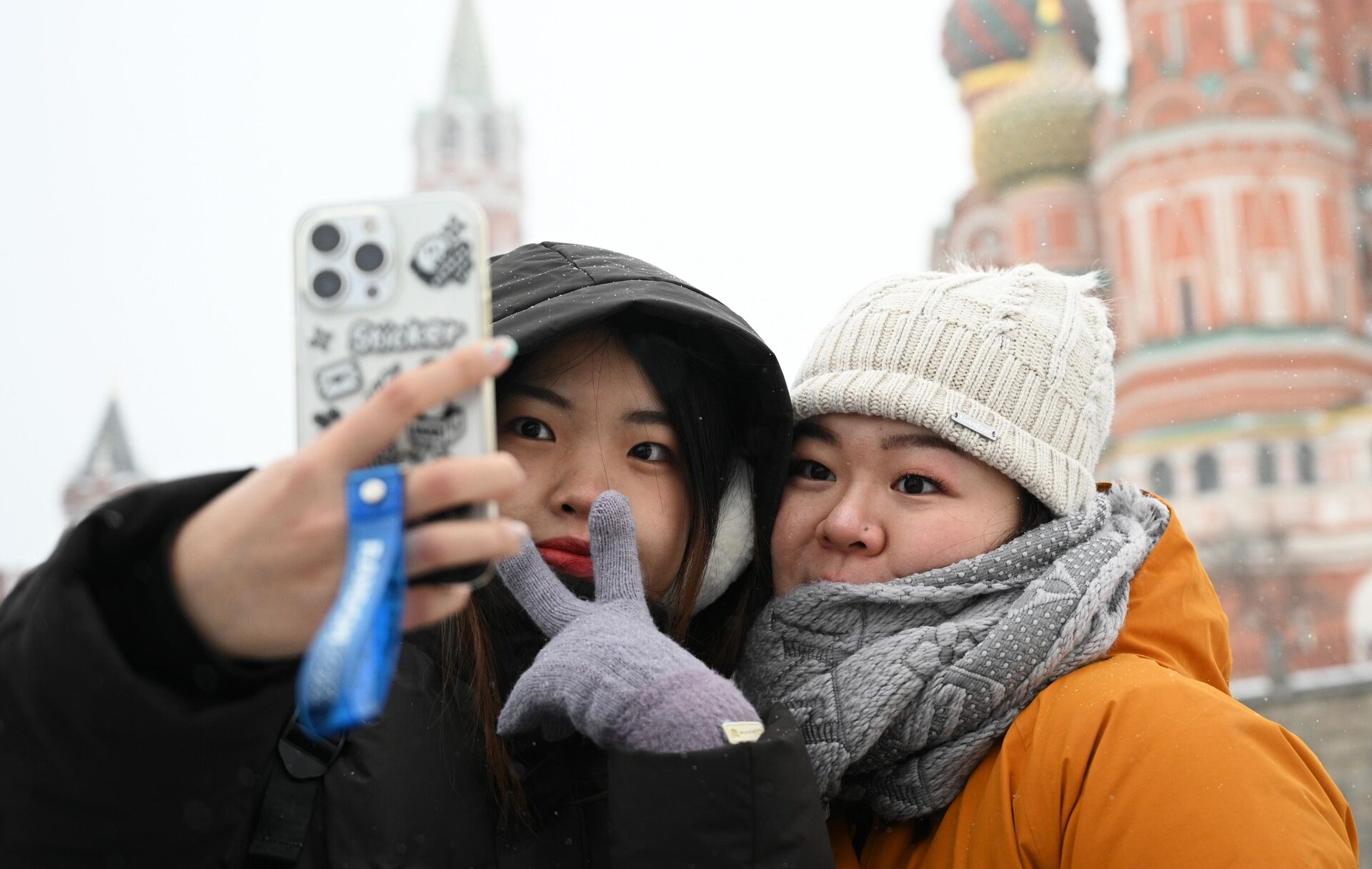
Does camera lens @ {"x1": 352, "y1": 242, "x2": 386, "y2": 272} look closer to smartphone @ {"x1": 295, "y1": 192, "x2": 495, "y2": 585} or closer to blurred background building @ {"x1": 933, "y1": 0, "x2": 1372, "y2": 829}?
smartphone @ {"x1": 295, "y1": 192, "x2": 495, "y2": 585}

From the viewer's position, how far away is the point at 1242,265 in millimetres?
33156

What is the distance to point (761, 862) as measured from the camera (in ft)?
4.87

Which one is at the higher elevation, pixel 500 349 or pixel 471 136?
pixel 471 136

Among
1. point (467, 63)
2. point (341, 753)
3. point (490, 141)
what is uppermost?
point (467, 63)

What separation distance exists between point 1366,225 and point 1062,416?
36549 mm

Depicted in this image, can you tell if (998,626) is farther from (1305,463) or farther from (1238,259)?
(1238,259)

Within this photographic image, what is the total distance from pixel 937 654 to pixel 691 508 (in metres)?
0.42

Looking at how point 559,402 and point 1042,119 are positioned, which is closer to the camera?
point 559,402

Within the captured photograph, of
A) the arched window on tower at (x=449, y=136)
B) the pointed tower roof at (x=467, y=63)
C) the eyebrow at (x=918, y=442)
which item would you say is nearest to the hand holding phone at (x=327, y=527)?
the eyebrow at (x=918, y=442)

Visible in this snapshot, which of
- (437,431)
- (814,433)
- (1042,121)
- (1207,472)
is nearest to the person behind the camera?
(437,431)

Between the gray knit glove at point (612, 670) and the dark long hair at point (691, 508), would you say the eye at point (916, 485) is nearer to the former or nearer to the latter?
the dark long hair at point (691, 508)

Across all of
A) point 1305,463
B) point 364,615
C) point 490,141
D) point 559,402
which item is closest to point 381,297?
point 364,615

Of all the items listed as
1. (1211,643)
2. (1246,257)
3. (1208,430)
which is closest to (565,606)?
(1211,643)

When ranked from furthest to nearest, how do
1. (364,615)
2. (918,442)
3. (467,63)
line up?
(467,63) → (918,442) → (364,615)
